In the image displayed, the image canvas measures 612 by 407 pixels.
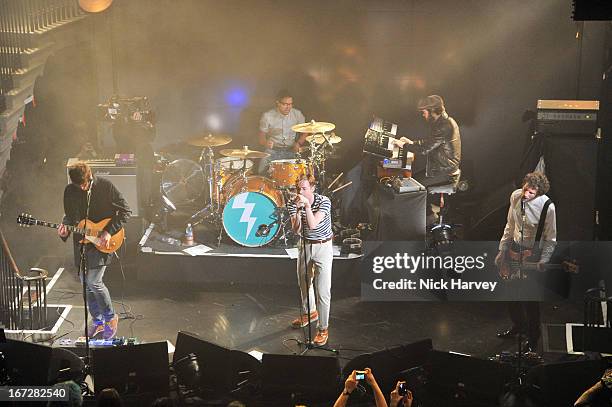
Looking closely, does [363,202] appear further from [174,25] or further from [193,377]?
[193,377]

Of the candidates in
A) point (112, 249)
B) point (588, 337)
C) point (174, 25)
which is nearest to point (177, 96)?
point (174, 25)

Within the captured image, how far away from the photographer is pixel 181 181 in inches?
504

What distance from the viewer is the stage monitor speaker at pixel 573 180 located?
11734mm

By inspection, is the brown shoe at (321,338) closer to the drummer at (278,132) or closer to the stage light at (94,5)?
the drummer at (278,132)

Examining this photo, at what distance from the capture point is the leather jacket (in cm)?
1223

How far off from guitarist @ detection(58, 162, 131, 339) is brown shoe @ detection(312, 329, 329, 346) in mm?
2079

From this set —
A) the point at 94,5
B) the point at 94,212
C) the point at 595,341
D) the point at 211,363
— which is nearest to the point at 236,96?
the point at 94,5

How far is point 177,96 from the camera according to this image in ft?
44.5

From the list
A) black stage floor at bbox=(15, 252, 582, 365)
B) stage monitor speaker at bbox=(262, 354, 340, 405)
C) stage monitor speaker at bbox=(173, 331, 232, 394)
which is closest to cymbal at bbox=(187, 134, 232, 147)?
black stage floor at bbox=(15, 252, 582, 365)

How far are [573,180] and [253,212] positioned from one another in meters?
3.82

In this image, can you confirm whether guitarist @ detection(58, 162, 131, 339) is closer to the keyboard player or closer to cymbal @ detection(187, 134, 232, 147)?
cymbal @ detection(187, 134, 232, 147)

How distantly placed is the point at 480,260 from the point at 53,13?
7019mm

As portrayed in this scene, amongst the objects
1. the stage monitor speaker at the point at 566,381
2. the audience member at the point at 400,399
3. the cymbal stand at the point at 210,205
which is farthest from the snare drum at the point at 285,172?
the audience member at the point at 400,399

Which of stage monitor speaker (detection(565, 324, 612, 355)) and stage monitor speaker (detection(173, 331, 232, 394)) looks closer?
stage monitor speaker (detection(173, 331, 232, 394))
